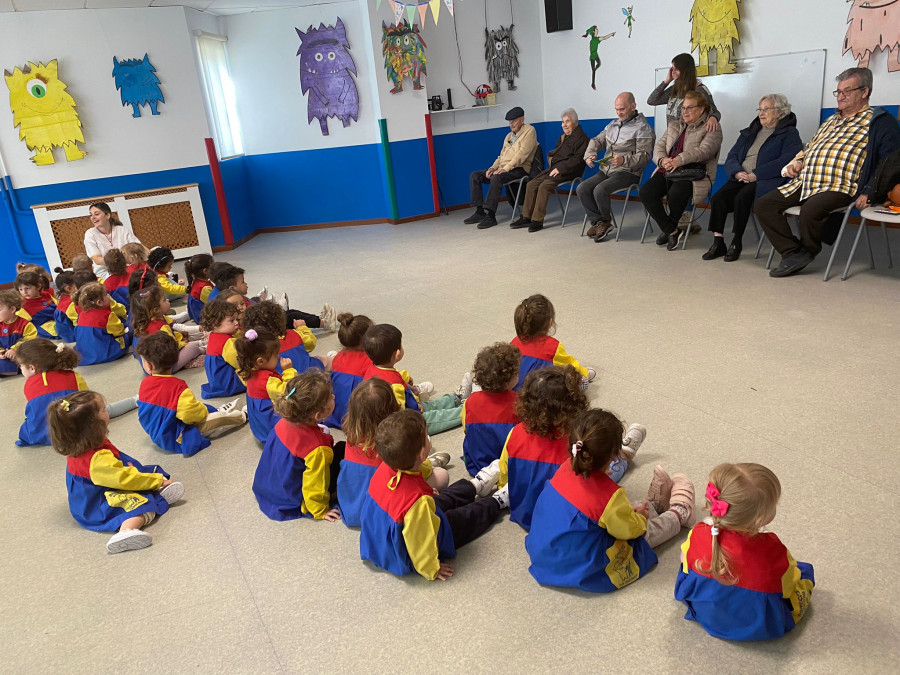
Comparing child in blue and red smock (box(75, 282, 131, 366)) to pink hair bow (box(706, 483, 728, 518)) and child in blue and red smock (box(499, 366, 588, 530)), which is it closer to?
child in blue and red smock (box(499, 366, 588, 530))

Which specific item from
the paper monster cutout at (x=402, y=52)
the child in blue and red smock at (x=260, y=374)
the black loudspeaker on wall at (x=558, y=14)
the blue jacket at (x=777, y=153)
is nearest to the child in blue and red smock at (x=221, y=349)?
the child in blue and red smock at (x=260, y=374)

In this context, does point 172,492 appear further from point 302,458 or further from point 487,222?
point 487,222

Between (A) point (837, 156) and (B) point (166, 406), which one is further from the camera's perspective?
(A) point (837, 156)

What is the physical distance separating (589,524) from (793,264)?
3.42 m

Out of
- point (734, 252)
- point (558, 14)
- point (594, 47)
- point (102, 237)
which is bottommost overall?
point (734, 252)

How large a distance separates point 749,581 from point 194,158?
23.0 feet

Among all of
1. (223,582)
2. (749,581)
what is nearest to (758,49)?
(749,581)

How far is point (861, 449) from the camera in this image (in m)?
2.43

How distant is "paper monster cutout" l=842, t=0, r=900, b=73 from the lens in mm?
4680

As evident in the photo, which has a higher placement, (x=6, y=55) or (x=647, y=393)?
(x=6, y=55)

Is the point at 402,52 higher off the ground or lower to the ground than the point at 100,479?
higher

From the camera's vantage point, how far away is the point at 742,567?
1.57 meters

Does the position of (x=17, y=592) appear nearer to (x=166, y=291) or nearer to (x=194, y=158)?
(x=166, y=291)

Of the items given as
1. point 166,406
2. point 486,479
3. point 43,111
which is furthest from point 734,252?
point 43,111
